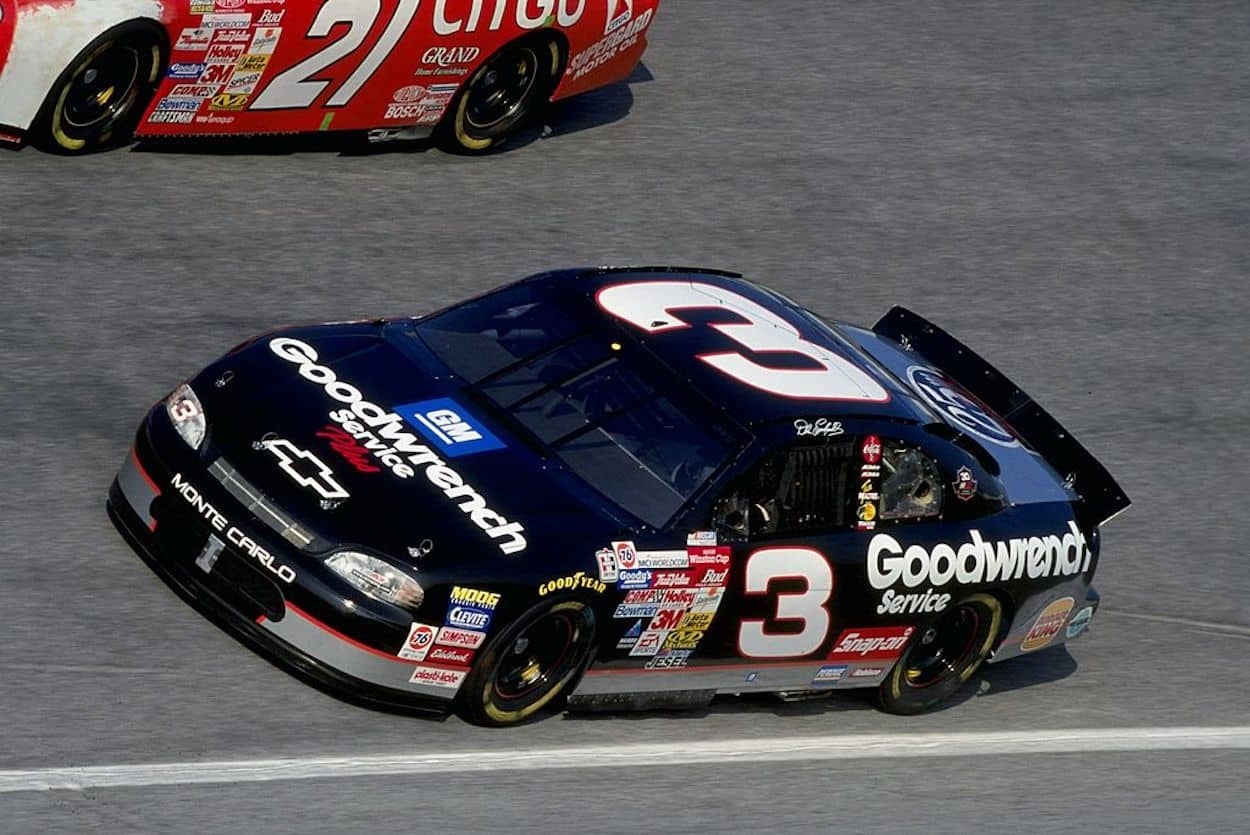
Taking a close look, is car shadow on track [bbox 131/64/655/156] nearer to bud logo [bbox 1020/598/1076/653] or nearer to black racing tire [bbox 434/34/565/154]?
black racing tire [bbox 434/34/565/154]

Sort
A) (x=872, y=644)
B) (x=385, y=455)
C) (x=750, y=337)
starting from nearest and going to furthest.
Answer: (x=385, y=455) < (x=872, y=644) < (x=750, y=337)

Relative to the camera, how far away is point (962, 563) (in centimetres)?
742

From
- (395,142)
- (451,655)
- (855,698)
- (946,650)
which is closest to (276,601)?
(451,655)

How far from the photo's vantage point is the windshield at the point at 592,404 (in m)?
6.86

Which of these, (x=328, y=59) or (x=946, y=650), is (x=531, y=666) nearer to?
(x=946, y=650)

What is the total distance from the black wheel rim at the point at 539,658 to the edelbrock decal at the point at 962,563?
4.10 feet

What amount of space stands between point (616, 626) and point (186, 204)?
193 inches

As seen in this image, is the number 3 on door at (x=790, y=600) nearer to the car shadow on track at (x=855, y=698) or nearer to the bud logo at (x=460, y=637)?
the car shadow on track at (x=855, y=698)

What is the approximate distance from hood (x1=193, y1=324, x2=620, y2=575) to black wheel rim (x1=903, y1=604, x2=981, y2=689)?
1.73 m

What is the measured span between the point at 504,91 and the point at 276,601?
5973 mm

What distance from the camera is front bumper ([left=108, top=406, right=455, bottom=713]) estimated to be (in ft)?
20.4

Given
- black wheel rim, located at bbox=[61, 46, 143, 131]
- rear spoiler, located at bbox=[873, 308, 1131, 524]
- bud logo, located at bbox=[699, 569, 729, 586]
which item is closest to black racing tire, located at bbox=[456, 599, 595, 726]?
bud logo, located at bbox=[699, 569, 729, 586]

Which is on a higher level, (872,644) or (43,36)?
(43,36)

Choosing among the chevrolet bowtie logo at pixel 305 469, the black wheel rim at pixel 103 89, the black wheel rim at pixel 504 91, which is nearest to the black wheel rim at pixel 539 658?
the chevrolet bowtie logo at pixel 305 469
